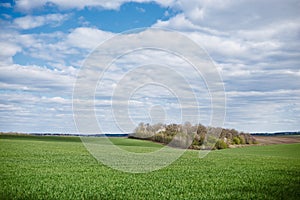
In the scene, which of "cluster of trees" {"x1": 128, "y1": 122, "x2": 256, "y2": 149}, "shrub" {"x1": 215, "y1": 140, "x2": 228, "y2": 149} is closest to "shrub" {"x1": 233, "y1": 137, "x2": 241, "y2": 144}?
"cluster of trees" {"x1": 128, "y1": 122, "x2": 256, "y2": 149}

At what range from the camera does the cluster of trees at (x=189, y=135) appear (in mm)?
65625

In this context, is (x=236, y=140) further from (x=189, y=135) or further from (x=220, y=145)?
(x=189, y=135)

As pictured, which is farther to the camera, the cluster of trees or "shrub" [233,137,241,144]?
"shrub" [233,137,241,144]

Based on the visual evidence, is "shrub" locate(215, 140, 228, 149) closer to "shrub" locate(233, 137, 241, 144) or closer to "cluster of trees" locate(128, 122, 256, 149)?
"cluster of trees" locate(128, 122, 256, 149)

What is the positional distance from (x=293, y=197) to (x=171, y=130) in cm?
5387

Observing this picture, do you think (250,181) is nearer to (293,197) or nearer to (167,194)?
(293,197)

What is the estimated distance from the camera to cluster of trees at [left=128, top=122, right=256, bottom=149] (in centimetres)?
6562

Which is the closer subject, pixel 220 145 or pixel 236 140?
pixel 220 145

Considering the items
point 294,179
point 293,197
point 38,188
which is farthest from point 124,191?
point 294,179

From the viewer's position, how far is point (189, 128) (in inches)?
2544

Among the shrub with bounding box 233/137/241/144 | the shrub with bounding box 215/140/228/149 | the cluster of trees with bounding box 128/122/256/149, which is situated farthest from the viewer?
the shrub with bounding box 233/137/241/144

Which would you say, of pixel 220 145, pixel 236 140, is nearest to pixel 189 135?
pixel 220 145

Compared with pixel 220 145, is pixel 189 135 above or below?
above

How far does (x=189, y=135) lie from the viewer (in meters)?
68.2
